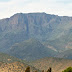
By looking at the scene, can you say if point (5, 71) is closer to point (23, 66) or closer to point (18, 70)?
point (18, 70)

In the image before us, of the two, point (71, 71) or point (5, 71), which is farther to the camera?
point (5, 71)

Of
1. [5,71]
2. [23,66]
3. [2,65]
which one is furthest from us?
[23,66]

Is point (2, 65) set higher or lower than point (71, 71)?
higher

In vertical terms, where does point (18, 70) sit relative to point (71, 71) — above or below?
above

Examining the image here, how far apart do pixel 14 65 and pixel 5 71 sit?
1804cm

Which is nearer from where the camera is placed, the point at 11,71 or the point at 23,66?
the point at 11,71

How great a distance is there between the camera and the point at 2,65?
579 feet

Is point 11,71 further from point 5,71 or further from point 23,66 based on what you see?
point 23,66

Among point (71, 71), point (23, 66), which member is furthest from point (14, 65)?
point (71, 71)

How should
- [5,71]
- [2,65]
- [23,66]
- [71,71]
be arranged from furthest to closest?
[23,66] → [2,65] → [5,71] → [71,71]

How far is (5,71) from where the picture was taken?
16512 centimetres

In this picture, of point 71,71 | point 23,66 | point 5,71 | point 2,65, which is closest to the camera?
point 71,71

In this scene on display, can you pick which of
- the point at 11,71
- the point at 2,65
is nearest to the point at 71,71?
the point at 11,71

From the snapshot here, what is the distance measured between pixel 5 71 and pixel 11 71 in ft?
14.2
